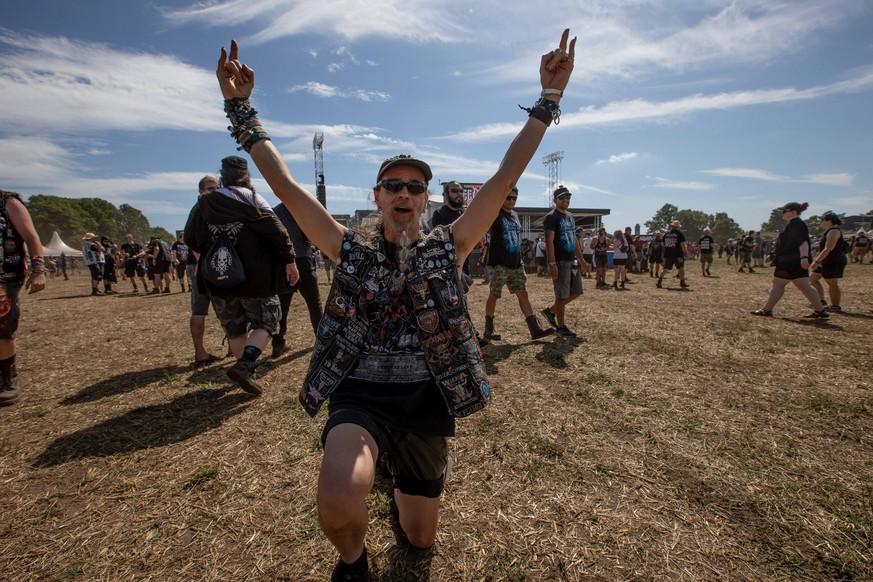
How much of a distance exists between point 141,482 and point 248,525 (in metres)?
1.07

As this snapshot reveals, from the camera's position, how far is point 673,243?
13.8 metres

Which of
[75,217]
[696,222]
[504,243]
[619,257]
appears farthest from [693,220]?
[75,217]

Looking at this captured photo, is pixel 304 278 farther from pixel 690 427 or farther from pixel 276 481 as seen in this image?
pixel 690 427

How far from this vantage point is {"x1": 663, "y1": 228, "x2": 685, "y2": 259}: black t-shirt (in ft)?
44.7

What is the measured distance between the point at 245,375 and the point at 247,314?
759 millimetres

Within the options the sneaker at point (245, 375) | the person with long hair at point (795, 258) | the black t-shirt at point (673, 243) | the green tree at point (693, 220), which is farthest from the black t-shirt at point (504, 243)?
Result: the green tree at point (693, 220)

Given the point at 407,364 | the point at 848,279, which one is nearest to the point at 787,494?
the point at 407,364

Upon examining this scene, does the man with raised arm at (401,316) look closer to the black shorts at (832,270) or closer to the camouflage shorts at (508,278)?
the camouflage shorts at (508,278)

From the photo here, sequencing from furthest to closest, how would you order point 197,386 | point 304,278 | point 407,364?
point 304,278
point 197,386
point 407,364

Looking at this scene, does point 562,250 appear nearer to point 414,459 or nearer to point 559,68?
point 559,68

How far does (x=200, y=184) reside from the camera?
5297 mm

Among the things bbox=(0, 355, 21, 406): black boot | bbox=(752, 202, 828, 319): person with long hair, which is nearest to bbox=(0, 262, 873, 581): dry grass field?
bbox=(0, 355, 21, 406): black boot

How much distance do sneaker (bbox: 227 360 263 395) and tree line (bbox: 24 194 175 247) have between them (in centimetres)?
10865

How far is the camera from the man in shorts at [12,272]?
420cm
